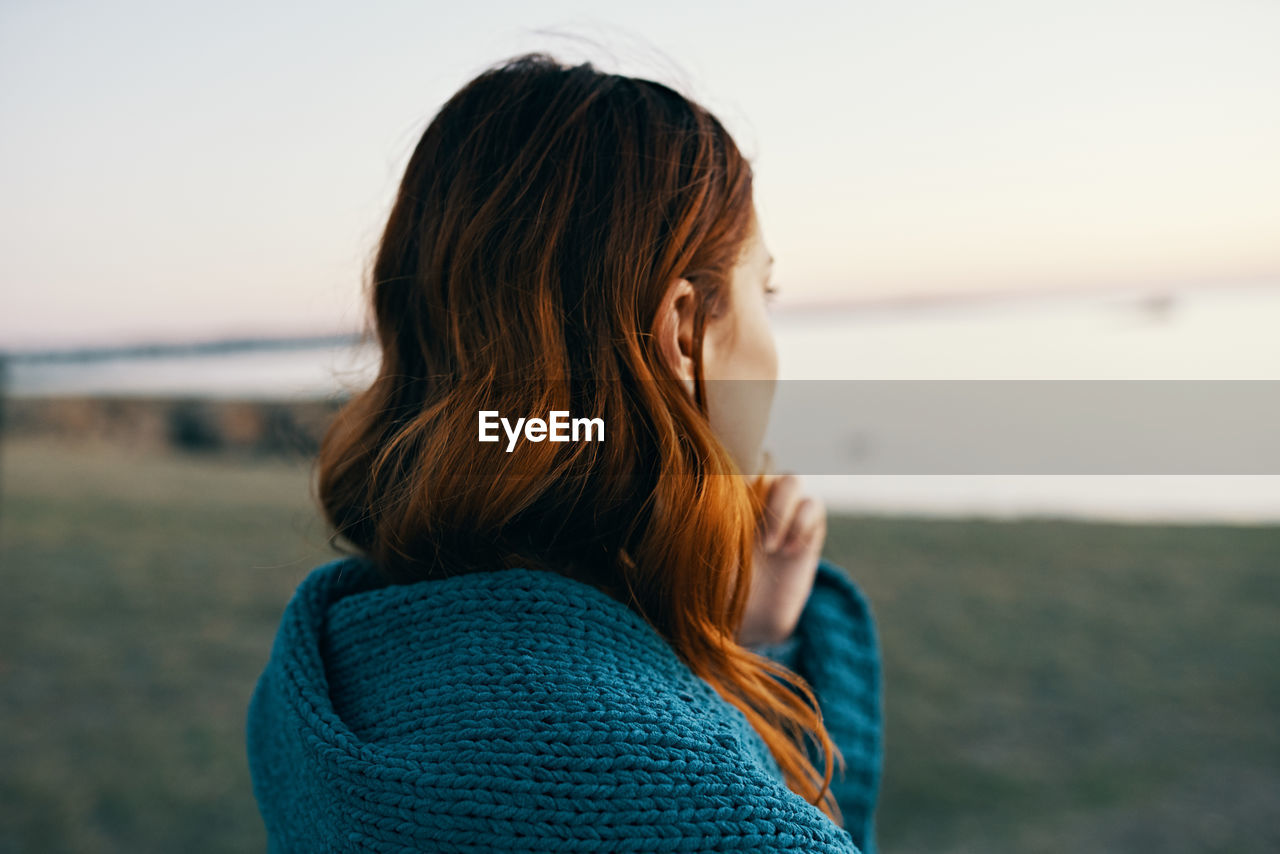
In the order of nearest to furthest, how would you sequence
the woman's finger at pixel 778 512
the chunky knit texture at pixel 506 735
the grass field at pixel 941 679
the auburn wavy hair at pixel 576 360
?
the chunky knit texture at pixel 506 735 < the auburn wavy hair at pixel 576 360 < the woman's finger at pixel 778 512 < the grass field at pixel 941 679

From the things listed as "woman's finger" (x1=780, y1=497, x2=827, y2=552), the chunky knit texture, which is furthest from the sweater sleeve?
the chunky knit texture

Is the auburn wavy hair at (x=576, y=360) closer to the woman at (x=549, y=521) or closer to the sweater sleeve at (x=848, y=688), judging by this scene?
the woman at (x=549, y=521)

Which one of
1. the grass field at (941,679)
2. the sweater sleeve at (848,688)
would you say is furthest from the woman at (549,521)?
the grass field at (941,679)

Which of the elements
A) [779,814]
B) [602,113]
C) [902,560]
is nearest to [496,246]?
[602,113]

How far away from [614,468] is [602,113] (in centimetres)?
42

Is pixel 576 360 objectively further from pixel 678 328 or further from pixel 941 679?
pixel 941 679

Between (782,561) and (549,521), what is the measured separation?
45 centimetres

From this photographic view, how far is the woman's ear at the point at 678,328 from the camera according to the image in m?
0.98

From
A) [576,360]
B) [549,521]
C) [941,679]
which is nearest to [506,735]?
[549,521]

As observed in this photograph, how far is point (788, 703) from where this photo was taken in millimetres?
1153

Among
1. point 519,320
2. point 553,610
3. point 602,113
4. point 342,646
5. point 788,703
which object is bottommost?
point 788,703

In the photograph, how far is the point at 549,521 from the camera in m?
0.95

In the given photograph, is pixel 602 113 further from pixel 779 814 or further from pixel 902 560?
pixel 902 560

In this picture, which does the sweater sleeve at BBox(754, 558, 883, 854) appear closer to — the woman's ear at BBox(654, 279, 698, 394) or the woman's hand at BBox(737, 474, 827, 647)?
the woman's hand at BBox(737, 474, 827, 647)
